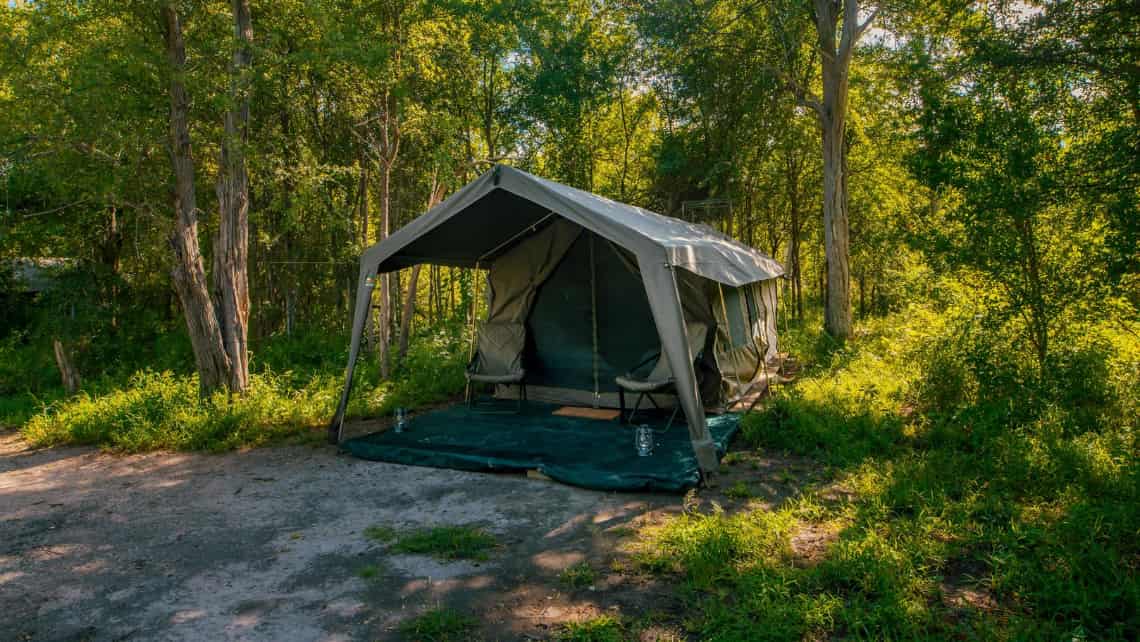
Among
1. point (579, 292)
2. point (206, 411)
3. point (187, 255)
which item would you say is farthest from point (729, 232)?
point (206, 411)

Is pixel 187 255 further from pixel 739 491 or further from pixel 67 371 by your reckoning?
pixel 739 491

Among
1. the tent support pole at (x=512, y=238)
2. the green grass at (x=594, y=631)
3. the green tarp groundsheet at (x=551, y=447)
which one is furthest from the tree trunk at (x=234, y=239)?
the green grass at (x=594, y=631)

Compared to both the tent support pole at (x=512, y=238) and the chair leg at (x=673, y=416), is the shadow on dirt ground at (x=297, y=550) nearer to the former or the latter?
the chair leg at (x=673, y=416)

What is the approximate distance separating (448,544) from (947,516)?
260 centimetres

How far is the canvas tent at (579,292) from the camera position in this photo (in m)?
5.83

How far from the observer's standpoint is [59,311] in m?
9.28

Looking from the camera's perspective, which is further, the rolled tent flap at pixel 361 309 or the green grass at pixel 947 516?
the rolled tent flap at pixel 361 309

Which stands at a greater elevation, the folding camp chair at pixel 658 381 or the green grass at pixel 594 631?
the folding camp chair at pixel 658 381

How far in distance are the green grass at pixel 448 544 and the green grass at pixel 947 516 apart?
804 mm

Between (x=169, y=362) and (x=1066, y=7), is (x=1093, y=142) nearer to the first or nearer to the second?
(x=1066, y=7)

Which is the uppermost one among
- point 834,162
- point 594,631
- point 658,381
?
point 834,162

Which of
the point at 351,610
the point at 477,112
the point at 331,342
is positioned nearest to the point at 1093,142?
the point at 351,610

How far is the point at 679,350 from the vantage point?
14.1 ft

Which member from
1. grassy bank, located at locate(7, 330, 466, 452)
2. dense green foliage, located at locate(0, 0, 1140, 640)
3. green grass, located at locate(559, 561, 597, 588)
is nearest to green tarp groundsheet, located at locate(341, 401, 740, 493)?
dense green foliage, located at locate(0, 0, 1140, 640)
